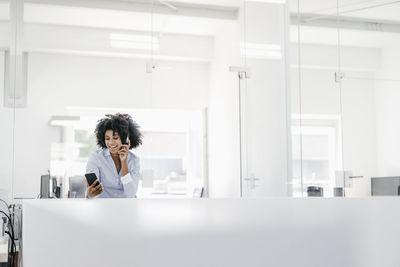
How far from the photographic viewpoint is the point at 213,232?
0.42m

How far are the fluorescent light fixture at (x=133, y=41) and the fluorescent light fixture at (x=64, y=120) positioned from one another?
2.41ft

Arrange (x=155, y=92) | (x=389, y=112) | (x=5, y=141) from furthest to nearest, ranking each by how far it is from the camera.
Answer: (x=155, y=92)
(x=5, y=141)
(x=389, y=112)

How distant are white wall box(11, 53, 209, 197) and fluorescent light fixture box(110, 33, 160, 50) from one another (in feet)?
0.41

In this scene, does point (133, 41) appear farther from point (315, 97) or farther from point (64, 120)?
point (315, 97)

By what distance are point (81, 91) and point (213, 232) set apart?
152 inches

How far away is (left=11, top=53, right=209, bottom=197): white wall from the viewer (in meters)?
3.97

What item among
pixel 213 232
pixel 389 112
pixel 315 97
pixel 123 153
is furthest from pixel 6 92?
pixel 213 232

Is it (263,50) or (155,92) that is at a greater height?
(263,50)

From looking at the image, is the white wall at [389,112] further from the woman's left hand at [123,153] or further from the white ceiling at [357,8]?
the woman's left hand at [123,153]

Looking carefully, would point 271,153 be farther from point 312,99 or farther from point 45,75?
point 45,75

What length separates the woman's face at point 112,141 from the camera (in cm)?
292

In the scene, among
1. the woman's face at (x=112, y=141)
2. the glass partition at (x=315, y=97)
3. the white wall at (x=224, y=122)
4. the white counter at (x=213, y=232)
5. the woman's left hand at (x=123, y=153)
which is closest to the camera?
the white counter at (x=213, y=232)

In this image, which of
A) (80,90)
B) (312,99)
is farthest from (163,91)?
(312,99)

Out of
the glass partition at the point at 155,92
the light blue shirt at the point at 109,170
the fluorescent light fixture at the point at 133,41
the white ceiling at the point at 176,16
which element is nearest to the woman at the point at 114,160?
the light blue shirt at the point at 109,170
